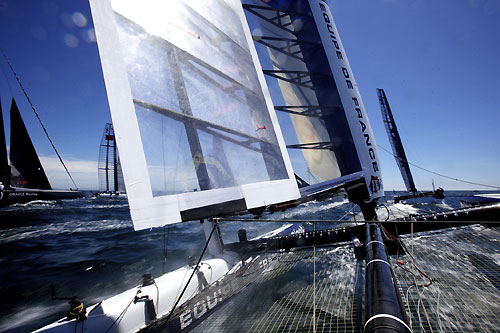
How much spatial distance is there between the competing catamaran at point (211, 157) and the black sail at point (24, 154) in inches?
897

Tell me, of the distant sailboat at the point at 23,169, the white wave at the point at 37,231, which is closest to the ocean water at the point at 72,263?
the white wave at the point at 37,231

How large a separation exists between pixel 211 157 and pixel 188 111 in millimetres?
452

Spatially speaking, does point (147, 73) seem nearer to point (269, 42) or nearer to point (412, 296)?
point (412, 296)

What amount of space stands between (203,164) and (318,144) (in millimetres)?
3586

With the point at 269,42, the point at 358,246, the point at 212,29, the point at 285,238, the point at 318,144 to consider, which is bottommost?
the point at 358,246

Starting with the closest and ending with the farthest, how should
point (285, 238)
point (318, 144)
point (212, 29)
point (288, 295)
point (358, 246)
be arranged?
point (212, 29), point (288, 295), point (358, 246), point (285, 238), point (318, 144)

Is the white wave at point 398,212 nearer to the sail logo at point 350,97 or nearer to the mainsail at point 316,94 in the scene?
the sail logo at point 350,97

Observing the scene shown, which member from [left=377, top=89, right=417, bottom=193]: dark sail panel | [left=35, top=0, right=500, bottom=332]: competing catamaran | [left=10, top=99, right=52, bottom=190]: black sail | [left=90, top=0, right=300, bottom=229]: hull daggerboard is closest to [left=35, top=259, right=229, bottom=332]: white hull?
[left=35, top=0, right=500, bottom=332]: competing catamaran

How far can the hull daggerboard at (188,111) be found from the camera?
130 cm

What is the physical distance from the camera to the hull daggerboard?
1300 millimetres

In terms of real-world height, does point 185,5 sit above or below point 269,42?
below

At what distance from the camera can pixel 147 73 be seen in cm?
158

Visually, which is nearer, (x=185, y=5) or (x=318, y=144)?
(x=185, y=5)

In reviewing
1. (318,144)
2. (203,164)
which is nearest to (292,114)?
(318,144)
